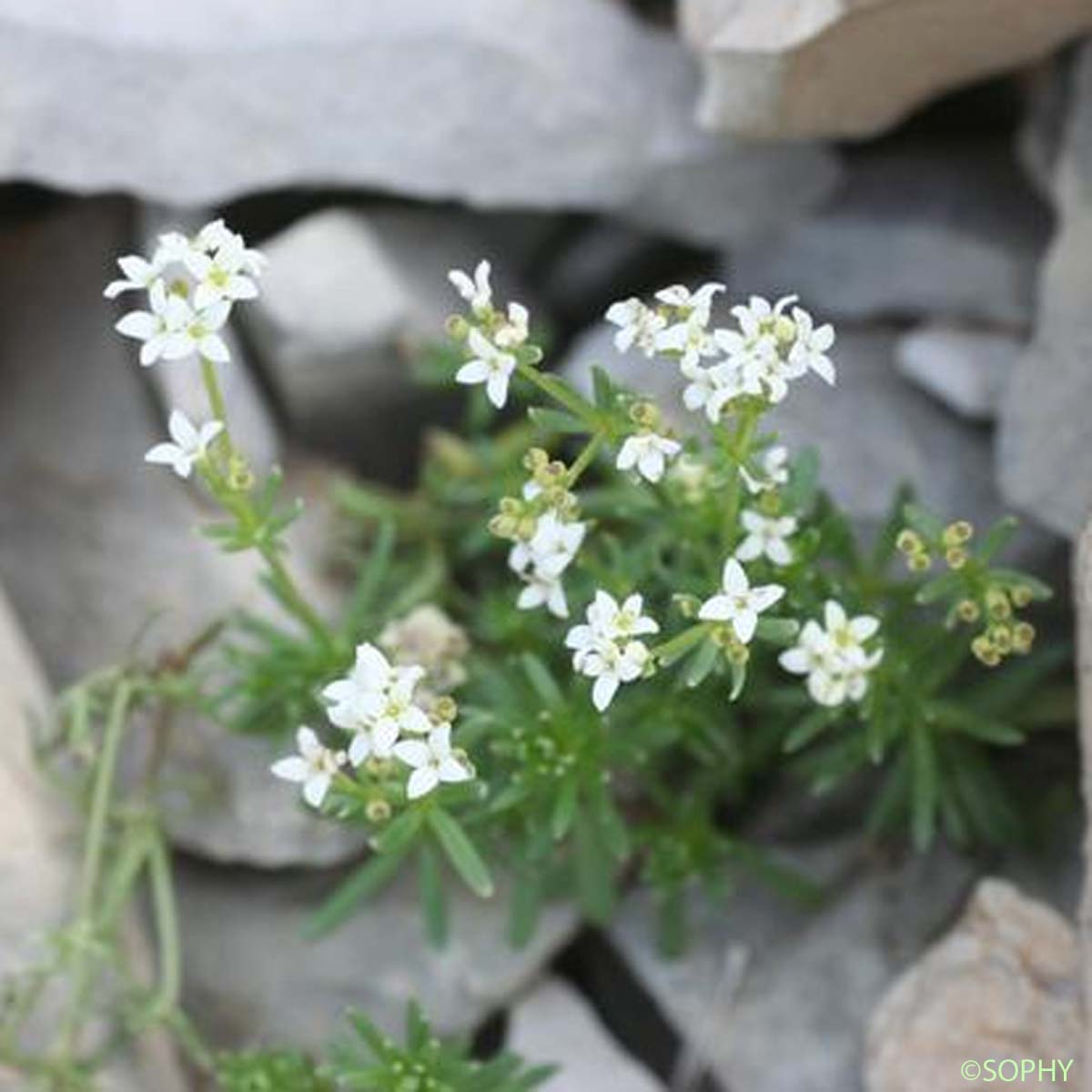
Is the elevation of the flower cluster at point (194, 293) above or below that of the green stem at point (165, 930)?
above

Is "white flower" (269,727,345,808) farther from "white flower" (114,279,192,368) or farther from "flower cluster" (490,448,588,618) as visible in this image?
"white flower" (114,279,192,368)

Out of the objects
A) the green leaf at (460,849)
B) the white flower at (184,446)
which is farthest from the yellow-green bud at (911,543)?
the white flower at (184,446)

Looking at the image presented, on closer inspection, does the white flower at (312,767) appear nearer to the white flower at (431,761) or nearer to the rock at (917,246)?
the white flower at (431,761)

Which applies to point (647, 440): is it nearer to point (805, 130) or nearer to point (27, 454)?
point (805, 130)

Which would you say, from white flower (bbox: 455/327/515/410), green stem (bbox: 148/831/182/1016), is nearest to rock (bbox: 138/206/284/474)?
green stem (bbox: 148/831/182/1016)

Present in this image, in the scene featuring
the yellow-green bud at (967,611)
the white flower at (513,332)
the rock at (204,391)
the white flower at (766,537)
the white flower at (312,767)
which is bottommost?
the rock at (204,391)

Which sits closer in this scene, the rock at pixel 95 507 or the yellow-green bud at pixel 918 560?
the yellow-green bud at pixel 918 560

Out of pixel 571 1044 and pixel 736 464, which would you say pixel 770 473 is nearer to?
pixel 736 464
